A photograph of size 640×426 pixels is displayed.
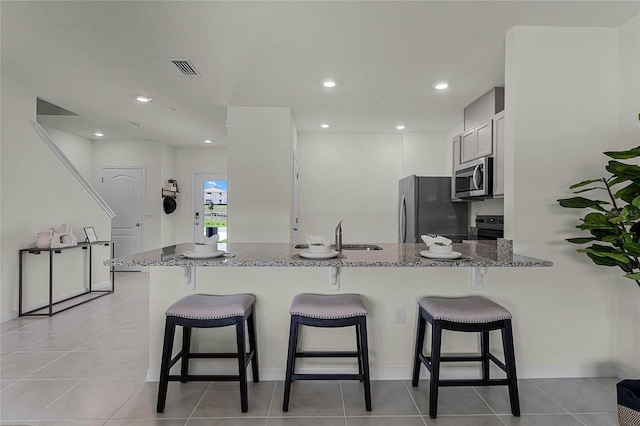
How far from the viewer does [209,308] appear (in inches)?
79.5

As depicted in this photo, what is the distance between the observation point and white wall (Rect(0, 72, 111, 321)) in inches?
140

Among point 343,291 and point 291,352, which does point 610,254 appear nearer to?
point 343,291

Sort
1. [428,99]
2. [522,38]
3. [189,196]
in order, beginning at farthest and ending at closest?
[189,196] → [428,99] → [522,38]

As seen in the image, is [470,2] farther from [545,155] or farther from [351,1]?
[545,155]

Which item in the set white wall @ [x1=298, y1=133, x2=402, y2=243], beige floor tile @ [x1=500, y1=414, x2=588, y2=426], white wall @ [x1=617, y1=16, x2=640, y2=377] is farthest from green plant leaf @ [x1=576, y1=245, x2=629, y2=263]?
white wall @ [x1=298, y1=133, x2=402, y2=243]

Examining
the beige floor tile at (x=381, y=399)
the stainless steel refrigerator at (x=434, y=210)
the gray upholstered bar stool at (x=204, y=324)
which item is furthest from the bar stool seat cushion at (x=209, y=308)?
the stainless steel refrigerator at (x=434, y=210)

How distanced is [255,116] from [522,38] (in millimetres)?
2774

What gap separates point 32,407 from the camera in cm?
206

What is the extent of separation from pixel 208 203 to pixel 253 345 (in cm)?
533

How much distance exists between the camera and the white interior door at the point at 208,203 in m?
7.13

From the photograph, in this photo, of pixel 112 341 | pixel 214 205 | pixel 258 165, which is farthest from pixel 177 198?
pixel 112 341

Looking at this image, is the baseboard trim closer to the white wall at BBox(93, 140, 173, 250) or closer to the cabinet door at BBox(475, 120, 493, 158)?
the cabinet door at BBox(475, 120, 493, 158)

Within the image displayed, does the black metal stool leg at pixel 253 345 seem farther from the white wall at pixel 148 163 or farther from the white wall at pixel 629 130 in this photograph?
the white wall at pixel 148 163

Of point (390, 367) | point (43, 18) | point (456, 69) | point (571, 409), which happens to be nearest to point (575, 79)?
point (456, 69)
